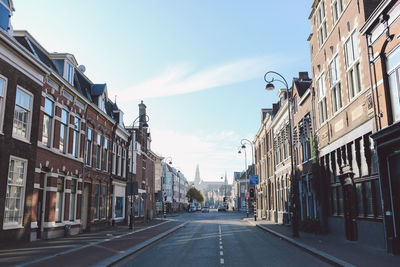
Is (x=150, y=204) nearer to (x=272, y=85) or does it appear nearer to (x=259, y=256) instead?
(x=272, y=85)

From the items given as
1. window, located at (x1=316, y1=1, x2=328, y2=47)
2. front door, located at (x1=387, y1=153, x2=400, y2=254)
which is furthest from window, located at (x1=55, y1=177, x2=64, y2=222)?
window, located at (x1=316, y1=1, x2=328, y2=47)

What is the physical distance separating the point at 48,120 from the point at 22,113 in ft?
10.4

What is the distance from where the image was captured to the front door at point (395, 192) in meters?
13.0

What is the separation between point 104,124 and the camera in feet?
99.8

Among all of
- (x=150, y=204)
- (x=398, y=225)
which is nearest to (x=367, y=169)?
(x=398, y=225)

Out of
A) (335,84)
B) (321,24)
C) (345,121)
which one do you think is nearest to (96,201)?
(345,121)

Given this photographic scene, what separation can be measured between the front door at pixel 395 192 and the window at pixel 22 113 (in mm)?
16313

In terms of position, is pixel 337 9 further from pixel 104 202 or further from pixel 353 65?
pixel 104 202

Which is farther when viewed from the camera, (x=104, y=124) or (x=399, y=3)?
(x=104, y=124)

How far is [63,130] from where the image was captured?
22531 mm

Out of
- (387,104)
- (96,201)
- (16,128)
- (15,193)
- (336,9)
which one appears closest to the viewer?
(387,104)

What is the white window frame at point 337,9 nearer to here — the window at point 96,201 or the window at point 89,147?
the window at point 89,147

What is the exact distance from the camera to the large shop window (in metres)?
13.1

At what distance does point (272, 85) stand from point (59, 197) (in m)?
14.9
